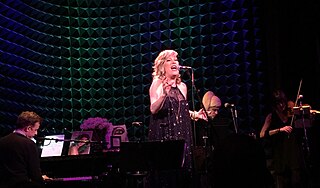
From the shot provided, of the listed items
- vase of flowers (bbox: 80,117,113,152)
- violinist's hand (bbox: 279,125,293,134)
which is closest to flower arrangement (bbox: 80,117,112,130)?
vase of flowers (bbox: 80,117,113,152)

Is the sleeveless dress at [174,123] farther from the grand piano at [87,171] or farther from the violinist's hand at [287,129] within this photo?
the violinist's hand at [287,129]

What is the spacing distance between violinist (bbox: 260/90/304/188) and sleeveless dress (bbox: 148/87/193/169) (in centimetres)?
260

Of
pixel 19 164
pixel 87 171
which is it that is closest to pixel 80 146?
pixel 87 171

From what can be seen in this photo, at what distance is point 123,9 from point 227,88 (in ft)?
8.79

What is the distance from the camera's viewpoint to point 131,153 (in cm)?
476

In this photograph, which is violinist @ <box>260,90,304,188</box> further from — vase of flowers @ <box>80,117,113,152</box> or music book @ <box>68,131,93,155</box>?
music book @ <box>68,131,93,155</box>

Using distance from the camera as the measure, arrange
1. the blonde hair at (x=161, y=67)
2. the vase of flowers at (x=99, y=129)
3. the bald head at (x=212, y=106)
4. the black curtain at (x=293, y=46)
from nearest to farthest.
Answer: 1. the blonde hair at (x=161, y=67)
2. the vase of flowers at (x=99, y=129)
3. the bald head at (x=212, y=106)
4. the black curtain at (x=293, y=46)

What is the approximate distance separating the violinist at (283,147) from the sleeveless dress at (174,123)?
260 cm

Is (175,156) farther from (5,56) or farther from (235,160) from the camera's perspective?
(5,56)

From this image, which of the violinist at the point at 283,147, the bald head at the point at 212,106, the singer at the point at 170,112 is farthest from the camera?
the bald head at the point at 212,106

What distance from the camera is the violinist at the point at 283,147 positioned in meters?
7.44

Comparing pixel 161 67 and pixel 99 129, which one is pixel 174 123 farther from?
pixel 99 129

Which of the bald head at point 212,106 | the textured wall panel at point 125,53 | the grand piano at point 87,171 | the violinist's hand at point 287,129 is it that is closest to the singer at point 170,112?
the grand piano at point 87,171

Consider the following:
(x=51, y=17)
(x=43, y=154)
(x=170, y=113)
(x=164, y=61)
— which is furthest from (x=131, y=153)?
(x=51, y=17)
